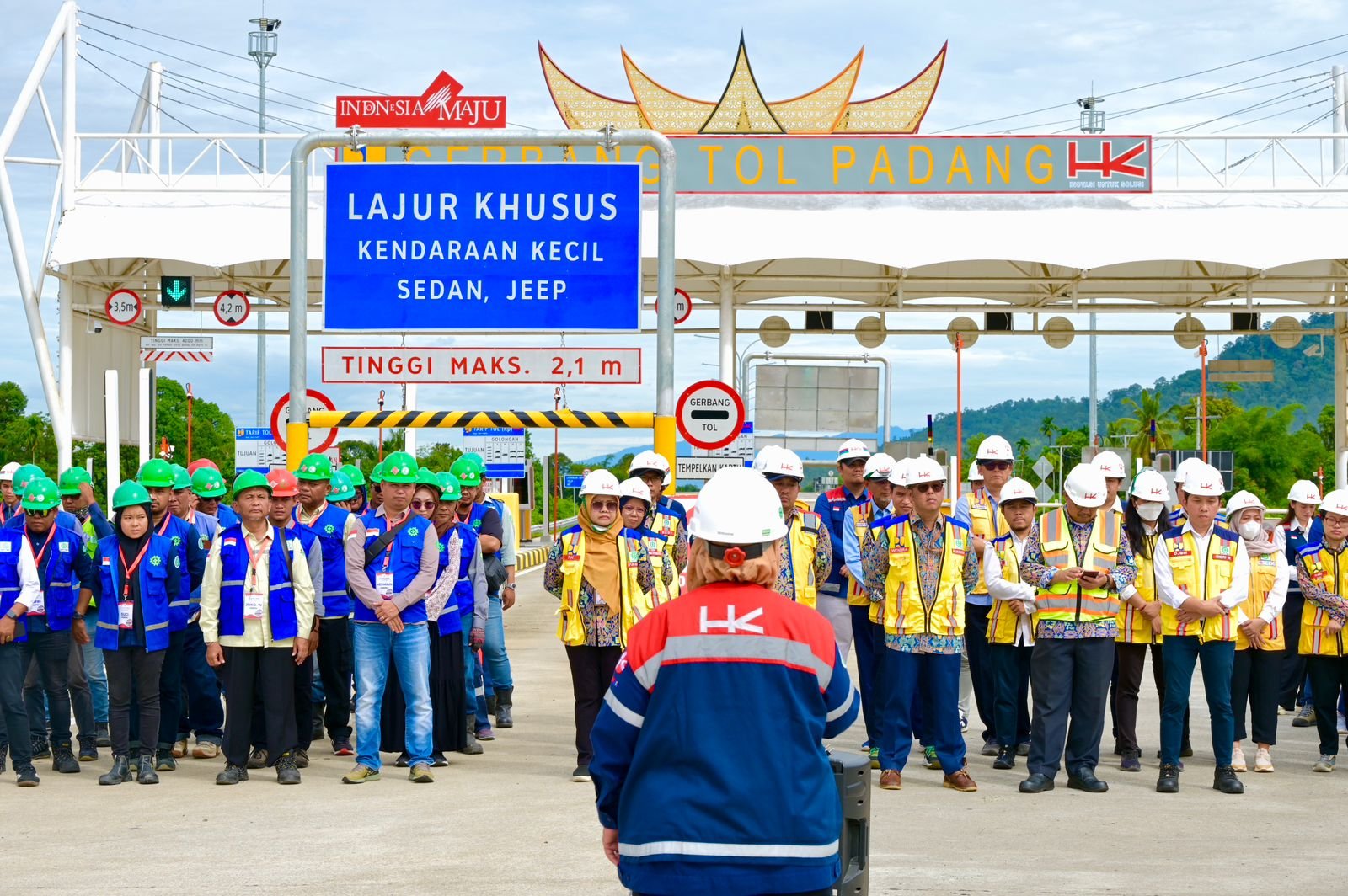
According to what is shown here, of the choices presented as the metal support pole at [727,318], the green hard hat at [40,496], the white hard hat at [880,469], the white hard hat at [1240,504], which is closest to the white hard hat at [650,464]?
the white hard hat at [880,469]

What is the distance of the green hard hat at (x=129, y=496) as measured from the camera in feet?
31.6

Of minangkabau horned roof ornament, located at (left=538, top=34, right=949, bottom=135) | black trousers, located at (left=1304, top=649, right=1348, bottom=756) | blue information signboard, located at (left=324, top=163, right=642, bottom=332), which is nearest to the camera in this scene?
black trousers, located at (left=1304, top=649, right=1348, bottom=756)

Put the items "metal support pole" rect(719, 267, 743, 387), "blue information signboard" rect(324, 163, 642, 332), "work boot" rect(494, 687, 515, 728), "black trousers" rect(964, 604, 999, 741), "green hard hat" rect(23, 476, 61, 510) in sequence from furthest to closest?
1. "metal support pole" rect(719, 267, 743, 387)
2. "work boot" rect(494, 687, 515, 728)
3. "blue information signboard" rect(324, 163, 642, 332)
4. "black trousers" rect(964, 604, 999, 741)
5. "green hard hat" rect(23, 476, 61, 510)

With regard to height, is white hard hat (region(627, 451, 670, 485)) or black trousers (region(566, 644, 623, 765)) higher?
white hard hat (region(627, 451, 670, 485))

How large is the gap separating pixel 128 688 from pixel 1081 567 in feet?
18.4

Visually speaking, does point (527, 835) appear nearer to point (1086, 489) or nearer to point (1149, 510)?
point (1086, 489)

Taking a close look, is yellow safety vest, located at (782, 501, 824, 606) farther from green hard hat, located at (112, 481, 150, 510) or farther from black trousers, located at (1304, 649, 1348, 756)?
green hard hat, located at (112, 481, 150, 510)

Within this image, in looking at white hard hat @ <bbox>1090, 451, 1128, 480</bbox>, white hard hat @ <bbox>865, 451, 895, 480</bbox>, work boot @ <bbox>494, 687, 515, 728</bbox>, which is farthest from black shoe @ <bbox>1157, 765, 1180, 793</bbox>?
work boot @ <bbox>494, 687, 515, 728</bbox>

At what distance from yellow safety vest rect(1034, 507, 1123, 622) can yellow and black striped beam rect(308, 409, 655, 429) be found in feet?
9.93

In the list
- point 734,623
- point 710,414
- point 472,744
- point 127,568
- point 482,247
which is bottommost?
point 472,744

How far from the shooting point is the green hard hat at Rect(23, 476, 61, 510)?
9688mm

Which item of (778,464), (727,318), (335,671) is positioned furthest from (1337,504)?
(727,318)

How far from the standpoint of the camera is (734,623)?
3992 millimetres

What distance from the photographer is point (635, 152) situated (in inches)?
834
